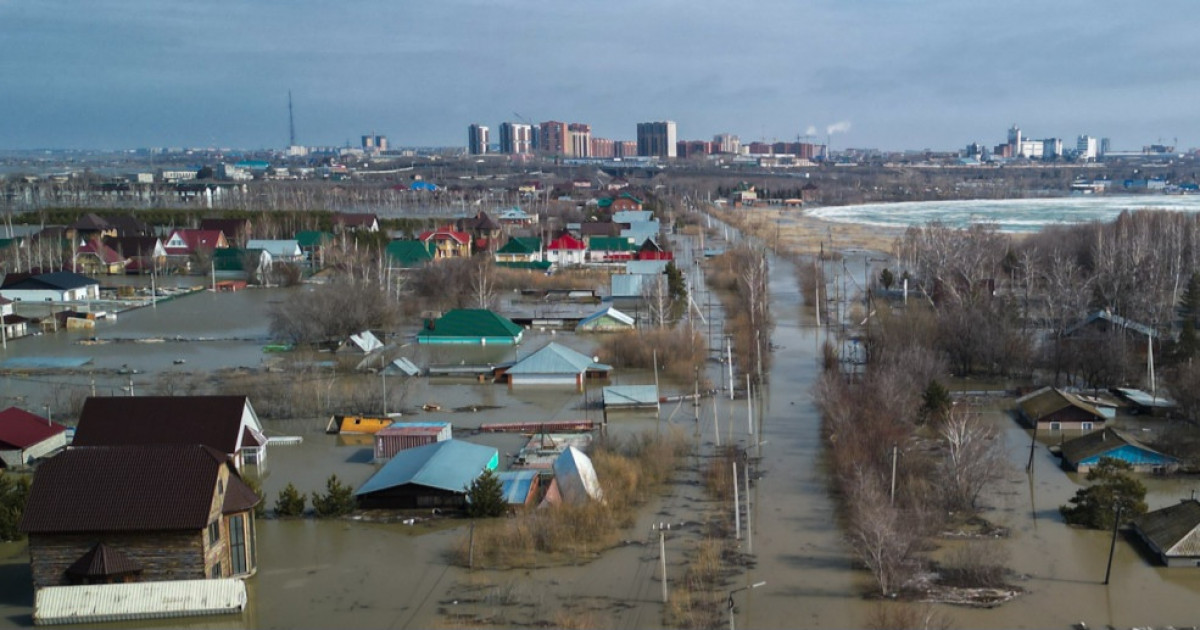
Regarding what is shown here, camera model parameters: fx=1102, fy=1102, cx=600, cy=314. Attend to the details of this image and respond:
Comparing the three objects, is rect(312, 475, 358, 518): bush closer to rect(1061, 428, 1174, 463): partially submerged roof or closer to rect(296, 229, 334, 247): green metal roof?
rect(1061, 428, 1174, 463): partially submerged roof

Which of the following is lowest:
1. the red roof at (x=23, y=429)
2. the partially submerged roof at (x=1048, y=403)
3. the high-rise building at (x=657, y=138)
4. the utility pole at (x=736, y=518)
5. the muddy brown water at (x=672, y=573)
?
the muddy brown water at (x=672, y=573)

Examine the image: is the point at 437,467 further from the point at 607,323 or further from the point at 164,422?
the point at 607,323

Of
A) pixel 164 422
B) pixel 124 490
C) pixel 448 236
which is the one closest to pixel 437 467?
pixel 164 422

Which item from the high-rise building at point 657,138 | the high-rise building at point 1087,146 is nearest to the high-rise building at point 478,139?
the high-rise building at point 657,138

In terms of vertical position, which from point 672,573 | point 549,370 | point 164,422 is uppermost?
point 164,422

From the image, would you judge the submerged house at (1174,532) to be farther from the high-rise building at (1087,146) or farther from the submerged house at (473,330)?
the high-rise building at (1087,146)

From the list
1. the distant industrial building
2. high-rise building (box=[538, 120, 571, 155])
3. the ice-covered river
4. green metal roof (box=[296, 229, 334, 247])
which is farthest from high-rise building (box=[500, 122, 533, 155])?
green metal roof (box=[296, 229, 334, 247])

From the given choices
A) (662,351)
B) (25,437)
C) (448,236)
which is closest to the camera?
(25,437)

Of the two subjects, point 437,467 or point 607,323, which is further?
point 607,323
